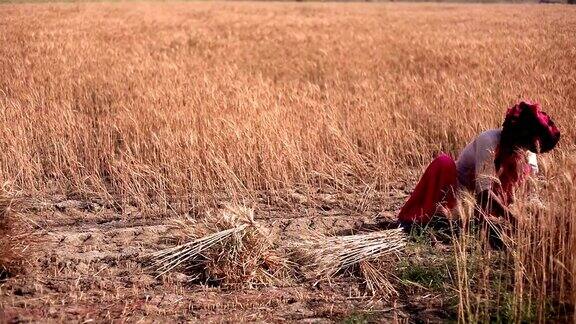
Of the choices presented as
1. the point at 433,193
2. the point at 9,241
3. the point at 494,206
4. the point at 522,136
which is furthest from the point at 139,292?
the point at 522,136

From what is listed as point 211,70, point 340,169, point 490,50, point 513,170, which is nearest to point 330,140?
point 340,169

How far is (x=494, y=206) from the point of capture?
3947mm

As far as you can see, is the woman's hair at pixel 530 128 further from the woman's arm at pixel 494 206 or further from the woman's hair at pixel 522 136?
the woman's arm at pixel 494 206

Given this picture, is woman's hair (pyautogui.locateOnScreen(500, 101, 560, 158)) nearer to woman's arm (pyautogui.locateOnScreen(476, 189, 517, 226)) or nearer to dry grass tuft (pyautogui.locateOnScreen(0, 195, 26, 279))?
woman's arm (pyautogui.locateOnScreen(476, 189, 517, 226))

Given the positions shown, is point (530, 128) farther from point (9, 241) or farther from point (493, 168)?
point (9, 241)

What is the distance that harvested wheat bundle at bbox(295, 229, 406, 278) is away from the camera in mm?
3716

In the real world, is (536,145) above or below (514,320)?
above

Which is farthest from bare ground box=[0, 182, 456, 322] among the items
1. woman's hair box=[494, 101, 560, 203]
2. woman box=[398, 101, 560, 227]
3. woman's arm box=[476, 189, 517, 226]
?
woman's hair box=[494, 101, 560, 203]

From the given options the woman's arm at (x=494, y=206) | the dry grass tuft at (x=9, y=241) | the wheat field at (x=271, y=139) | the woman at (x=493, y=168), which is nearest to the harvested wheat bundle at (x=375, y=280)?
the wheat field at (x=271, y=139)

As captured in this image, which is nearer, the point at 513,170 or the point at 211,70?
the point at 513,170

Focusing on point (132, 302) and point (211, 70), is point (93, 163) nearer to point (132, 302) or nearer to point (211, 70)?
point (132, 302)

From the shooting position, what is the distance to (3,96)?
7.63 m

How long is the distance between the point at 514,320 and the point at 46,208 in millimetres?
3582

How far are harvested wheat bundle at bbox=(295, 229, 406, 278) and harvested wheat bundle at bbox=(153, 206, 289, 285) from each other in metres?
0.16
